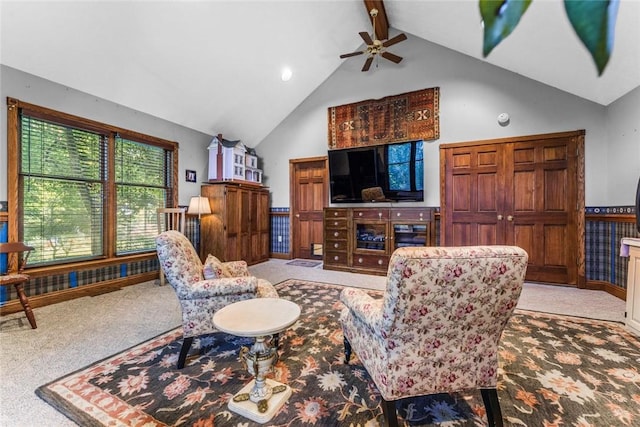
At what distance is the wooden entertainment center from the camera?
4.60 meters

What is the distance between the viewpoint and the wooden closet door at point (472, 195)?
429cm

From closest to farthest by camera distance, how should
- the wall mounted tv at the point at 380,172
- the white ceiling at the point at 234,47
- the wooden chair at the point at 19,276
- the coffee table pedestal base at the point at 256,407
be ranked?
1. the coffee table pedestal base at the point at 256,407
2. the wooden chair at the point at 19,276
3. the white ceiling at the point at 234,47
4. the wall mounted tv at the point at 380,172

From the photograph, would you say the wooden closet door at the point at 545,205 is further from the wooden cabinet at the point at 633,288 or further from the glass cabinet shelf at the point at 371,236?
the glass cabinet shelf at the point at 371,236

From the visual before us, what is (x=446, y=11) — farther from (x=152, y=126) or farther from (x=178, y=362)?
(x=178, y=362)

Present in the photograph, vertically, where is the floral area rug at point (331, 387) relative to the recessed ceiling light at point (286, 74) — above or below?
below

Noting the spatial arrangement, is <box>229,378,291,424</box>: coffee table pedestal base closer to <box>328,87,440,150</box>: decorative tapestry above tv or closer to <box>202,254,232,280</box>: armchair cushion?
<box>202,254,232,280</box>: armchair cushion

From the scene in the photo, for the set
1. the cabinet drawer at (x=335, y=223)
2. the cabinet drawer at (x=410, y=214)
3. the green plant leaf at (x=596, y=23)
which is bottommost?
the cabinet drawer at (x=335, y=223)

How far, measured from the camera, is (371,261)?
191 inches

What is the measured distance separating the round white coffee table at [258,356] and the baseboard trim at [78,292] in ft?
9.45

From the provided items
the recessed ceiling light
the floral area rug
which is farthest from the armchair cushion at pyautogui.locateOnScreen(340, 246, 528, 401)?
the recessed ceiling light

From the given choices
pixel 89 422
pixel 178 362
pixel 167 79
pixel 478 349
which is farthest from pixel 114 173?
pixel 478 349

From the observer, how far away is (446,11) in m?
3.69

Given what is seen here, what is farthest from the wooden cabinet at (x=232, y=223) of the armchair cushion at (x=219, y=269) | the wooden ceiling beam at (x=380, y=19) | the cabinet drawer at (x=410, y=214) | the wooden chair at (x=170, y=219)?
the wooden ceiling beam at (x=380, y=19)

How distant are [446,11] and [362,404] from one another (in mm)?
4423
